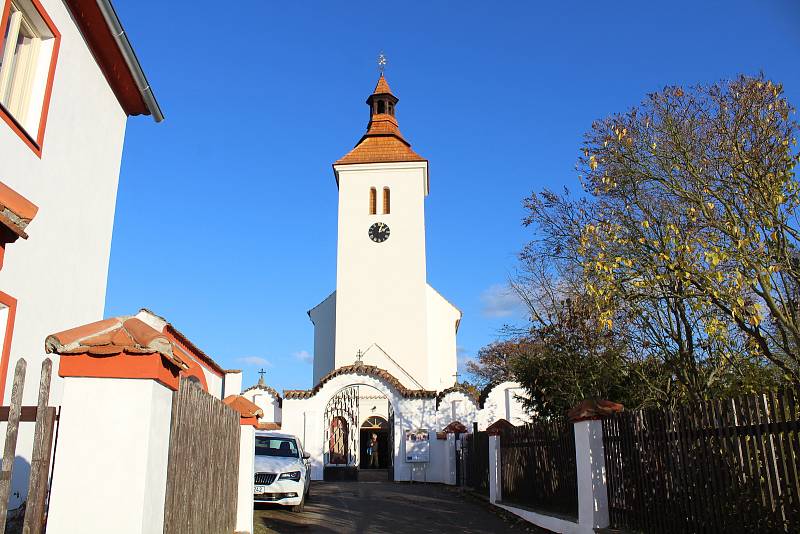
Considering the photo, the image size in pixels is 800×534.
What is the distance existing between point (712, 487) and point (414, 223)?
2932 centimetres

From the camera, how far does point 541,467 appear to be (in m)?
12.8

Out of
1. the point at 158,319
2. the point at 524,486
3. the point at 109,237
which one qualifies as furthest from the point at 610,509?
the point at 158,319

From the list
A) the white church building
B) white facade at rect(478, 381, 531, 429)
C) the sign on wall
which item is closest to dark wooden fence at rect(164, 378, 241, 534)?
the sign on wall

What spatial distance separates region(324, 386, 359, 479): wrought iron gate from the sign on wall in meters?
3.84

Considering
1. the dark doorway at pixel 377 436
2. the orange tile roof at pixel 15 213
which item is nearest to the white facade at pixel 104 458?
the orange tile roof at pixel 15 213

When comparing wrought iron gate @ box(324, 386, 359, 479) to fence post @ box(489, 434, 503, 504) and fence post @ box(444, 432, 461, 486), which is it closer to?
fence post @ box(444, 432, 461, 486)

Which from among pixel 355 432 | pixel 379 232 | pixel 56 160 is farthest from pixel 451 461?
pixel 56 160

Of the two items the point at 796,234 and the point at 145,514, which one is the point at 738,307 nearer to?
the point at 796,234

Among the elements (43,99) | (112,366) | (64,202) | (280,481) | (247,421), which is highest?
(43,99)

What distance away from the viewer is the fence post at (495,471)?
15.5 metres

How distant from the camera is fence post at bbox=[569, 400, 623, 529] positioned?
9.74m

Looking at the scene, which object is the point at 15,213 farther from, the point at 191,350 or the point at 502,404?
the point at 502,404

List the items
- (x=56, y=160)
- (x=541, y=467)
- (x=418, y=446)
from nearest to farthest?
(x=56, y=160) → (x=541, y=467) → (x=418, y=446)

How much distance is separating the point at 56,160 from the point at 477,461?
14518 mm
